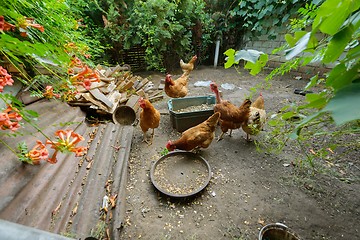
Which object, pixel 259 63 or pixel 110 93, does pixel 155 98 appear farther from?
pixel 259 63

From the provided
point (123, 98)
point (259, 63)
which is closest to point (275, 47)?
point (123, 98)

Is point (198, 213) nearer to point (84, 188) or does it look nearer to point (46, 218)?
point (84, 188)

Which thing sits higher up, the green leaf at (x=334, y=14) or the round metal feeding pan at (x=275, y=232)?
the green leaf at (x=334, y=14)

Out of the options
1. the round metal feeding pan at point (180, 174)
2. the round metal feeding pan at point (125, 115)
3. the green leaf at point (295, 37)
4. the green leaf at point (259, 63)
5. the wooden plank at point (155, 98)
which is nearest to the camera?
the green leaf at point (295, 37)

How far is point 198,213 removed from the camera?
5.69 ft

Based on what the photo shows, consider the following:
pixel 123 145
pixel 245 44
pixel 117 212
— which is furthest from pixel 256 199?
pixel 245 44

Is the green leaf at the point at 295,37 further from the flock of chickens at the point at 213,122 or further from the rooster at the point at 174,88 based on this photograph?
the rooster at the point at 174,88

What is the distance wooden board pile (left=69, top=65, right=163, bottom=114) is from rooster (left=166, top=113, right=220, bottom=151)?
1143 mm

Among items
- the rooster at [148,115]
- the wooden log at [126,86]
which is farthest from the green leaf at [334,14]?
the wooden log at [126,86]

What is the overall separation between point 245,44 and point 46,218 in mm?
6786

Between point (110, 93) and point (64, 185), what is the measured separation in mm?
2026

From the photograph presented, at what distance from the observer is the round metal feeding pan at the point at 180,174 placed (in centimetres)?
191

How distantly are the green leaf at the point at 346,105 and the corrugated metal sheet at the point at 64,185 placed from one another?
35.1 inches

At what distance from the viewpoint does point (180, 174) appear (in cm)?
211
